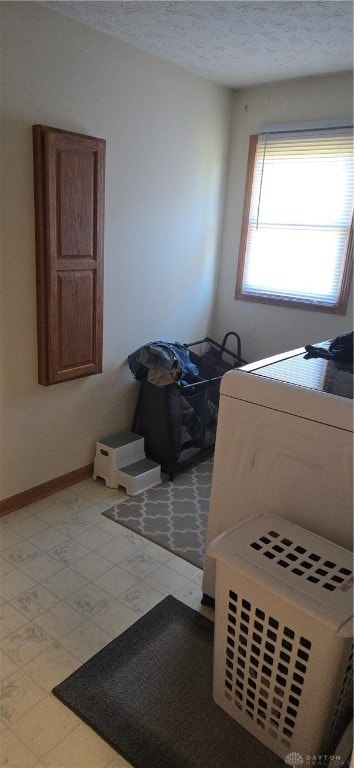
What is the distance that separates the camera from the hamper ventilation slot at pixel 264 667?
127 cm

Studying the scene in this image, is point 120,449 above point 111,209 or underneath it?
underneath

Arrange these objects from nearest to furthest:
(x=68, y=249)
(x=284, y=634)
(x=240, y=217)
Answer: (x=284, y=634), (x=68, y=249), (x=240, y=217)

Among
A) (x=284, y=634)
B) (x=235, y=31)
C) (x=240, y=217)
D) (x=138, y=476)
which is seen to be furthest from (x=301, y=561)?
(x=240, y=217)

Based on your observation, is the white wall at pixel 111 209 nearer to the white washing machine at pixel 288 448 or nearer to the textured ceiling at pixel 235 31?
the textured ceiling at pixel 235 31

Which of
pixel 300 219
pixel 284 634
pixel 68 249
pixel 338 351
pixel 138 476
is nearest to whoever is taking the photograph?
pixel 284 634

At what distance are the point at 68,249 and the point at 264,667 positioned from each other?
6.47 feet

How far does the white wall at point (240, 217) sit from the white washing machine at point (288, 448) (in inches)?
65.9

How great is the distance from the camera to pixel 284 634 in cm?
126

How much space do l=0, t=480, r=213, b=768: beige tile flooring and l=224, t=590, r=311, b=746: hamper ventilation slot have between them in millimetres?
408

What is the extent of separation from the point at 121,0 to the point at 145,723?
270 cm

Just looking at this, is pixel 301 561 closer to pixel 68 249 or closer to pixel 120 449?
pixel 120 449

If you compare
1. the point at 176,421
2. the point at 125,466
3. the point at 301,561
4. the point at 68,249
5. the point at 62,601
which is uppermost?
the point at 68,249

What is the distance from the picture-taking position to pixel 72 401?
2.78 meters

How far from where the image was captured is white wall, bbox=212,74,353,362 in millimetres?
Result: 3051
